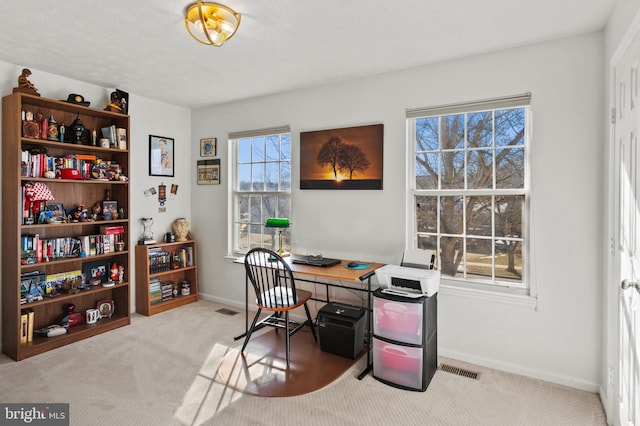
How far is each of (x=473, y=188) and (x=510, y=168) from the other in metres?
0.31

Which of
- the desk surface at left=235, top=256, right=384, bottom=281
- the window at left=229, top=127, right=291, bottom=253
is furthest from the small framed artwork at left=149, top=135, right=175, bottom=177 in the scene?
the desk surface at left=235, top=256, right=384, bottom=281

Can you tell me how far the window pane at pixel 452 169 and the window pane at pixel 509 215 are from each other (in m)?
0.34

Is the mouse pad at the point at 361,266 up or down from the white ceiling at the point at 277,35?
down

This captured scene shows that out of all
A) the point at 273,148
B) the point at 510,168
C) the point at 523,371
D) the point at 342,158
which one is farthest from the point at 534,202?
the point at 273,148

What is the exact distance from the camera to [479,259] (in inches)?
118

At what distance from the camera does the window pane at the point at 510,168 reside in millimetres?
2812

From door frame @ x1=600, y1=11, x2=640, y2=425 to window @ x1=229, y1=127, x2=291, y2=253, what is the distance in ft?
8.89

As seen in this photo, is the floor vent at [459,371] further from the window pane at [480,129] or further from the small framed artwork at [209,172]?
the small framed artwork at [209,172]

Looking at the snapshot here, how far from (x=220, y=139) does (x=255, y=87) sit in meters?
0.99

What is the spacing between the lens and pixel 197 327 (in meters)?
3.69

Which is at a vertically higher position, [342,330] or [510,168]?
[510,168]

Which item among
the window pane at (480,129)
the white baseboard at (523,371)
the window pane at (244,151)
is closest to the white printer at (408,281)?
the white baseboard at (523,371)

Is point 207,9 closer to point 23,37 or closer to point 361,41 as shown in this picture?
point 361,41

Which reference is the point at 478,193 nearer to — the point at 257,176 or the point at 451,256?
the point at 451,256
